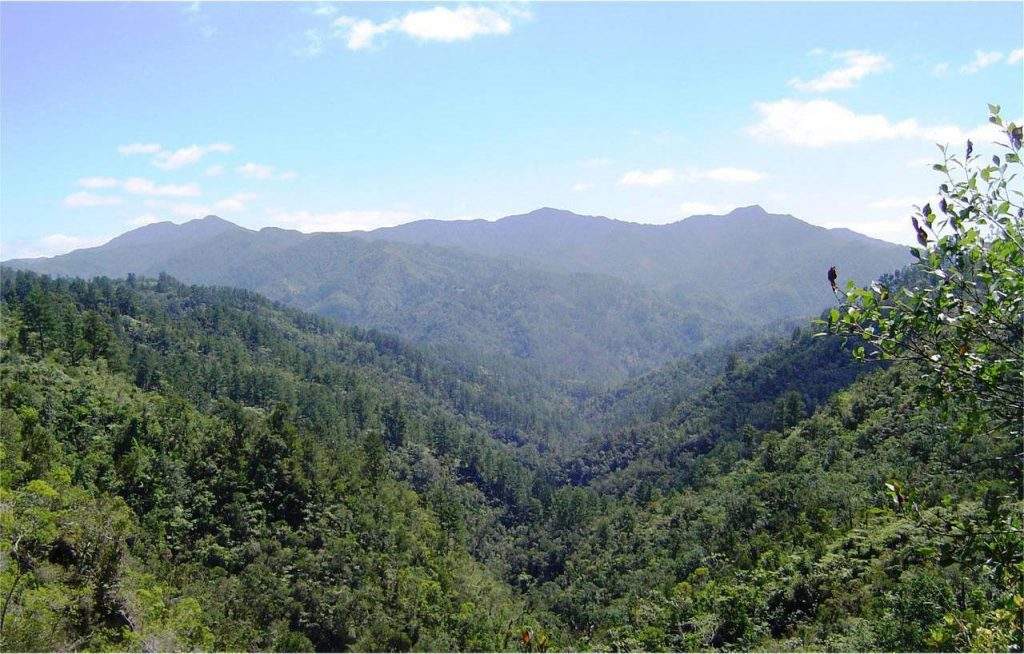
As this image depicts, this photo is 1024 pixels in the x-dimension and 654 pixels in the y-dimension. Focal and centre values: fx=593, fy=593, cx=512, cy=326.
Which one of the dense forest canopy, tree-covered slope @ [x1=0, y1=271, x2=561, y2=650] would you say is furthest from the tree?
tree-covered slope @ [x1=0, y1=271, x2=561, y2=650]

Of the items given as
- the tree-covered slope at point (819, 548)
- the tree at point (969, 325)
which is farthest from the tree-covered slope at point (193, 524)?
the tree at point (969, 325)

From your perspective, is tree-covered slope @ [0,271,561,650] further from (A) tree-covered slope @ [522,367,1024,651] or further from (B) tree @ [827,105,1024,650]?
(B) tree @ [827,105,1024,650]

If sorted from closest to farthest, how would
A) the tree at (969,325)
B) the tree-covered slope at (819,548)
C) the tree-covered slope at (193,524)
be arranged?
the tree at (969,325) < the tree-covered slope at (819,548) < the tree-covered slope at (193,524)

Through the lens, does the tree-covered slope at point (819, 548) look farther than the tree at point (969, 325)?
Yes

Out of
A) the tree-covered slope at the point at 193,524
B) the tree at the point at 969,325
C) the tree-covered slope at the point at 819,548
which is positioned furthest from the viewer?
the tree-covered slope at the point at 193,524

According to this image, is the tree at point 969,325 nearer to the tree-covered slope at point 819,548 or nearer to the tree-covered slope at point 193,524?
the tree-covered slope at point 819,548

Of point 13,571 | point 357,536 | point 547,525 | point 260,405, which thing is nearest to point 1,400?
point 13,571

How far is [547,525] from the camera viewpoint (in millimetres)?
97938

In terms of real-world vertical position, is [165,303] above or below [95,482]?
above

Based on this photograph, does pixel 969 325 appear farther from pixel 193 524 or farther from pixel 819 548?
pixel 193 524

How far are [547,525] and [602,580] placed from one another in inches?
1211

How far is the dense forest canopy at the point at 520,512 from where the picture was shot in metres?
6.43

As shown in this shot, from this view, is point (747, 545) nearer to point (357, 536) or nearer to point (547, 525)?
point (357, 536)

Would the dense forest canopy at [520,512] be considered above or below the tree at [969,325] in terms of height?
below
